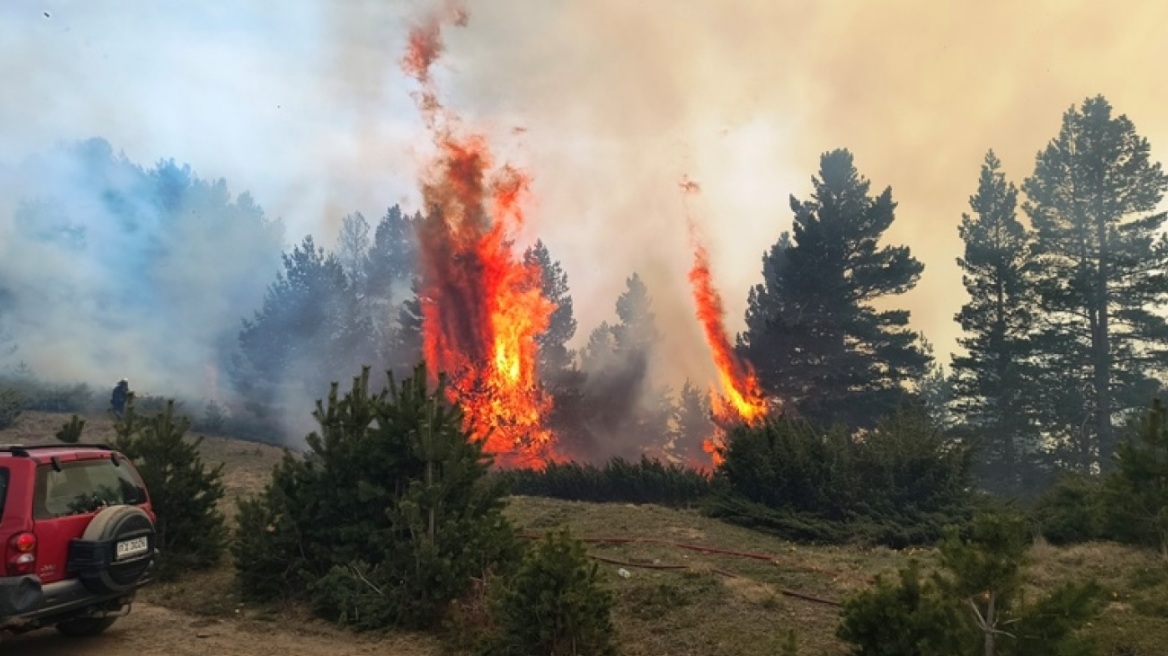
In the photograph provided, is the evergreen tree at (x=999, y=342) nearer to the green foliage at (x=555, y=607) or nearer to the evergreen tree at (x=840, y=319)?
the evergreen tree at (x=840, y=319)

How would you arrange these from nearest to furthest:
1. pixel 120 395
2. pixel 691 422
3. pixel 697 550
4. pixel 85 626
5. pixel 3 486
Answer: pixel 3 486, pixel 85 626, pixel 697 550, pixel 120 395, pixel 691 422

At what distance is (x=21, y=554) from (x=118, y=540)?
97 centimetres

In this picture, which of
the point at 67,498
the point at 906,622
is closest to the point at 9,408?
the point at 67,498

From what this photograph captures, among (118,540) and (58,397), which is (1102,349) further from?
(58,397)

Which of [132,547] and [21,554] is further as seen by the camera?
[132,547]

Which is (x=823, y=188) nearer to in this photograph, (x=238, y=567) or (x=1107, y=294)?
(x=1107, y=294)

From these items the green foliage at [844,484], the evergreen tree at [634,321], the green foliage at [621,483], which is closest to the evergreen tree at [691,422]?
the evergreen tree at [634,321]

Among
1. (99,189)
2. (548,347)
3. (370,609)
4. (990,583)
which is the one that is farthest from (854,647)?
(99,189)

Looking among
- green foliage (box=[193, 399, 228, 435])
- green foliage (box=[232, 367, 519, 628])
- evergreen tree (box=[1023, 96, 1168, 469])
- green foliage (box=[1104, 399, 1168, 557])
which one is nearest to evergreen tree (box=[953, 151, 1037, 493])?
evergreen tree (box=[1023, 96, 1168, 469])

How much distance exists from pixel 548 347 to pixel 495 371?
1522cm

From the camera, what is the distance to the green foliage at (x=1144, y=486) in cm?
1200

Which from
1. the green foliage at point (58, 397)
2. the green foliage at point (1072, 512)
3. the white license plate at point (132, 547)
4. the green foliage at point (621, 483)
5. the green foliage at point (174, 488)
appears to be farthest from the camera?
the green foliage at point (58, 397)

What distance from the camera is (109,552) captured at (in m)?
8.48

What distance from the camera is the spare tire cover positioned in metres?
8.42
